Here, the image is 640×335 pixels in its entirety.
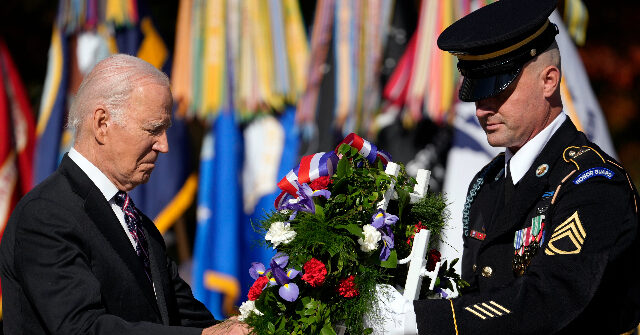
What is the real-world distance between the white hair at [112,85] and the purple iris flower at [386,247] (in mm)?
1006

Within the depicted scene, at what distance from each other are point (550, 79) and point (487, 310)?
88 cm

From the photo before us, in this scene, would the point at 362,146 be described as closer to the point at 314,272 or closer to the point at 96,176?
the point at 314,272

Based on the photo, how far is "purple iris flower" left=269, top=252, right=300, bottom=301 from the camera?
2729 mm

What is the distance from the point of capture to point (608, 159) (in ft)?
9.90

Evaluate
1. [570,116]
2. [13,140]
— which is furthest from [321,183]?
[13,140]

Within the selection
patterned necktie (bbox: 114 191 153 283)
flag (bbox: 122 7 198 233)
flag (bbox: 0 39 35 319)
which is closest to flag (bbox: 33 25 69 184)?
flag (bbox: 0 39 35 319)

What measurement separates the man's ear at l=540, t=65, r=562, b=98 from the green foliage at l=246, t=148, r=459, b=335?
67cm

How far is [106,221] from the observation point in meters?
3.05

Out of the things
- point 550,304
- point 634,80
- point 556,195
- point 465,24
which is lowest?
point 634,80

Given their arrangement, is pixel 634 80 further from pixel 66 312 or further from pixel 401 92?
pixel 66 312

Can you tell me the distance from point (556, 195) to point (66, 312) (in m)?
1.69

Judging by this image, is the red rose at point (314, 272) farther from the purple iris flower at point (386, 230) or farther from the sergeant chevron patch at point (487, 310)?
the sergeant chevron patch at point (487, 310)


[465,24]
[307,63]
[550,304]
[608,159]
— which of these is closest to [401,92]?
[307,63]

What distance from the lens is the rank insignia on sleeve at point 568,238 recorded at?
2771 mm
